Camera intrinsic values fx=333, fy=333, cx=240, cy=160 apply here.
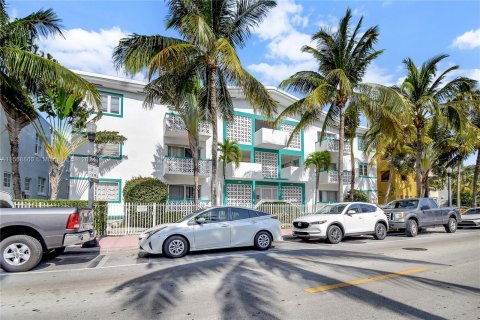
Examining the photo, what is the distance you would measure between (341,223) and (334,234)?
0.56 meters

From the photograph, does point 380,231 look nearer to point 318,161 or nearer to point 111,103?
point 318,161

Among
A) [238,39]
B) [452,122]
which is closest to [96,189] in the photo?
[238,39]

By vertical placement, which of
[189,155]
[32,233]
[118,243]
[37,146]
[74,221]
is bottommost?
[118,243]

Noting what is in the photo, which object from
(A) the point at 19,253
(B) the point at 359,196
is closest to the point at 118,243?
(A) the point at 19,253

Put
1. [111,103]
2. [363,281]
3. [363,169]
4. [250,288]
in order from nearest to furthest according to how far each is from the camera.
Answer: [250,288] < [363,281] < [111,103] < [363,169]

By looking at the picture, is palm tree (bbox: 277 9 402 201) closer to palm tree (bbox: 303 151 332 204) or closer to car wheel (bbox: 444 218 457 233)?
car wheel (bbox: 444 218 457 233)

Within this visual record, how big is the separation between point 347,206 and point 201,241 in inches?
257

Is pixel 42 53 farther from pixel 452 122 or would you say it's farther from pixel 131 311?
pixel 452 122

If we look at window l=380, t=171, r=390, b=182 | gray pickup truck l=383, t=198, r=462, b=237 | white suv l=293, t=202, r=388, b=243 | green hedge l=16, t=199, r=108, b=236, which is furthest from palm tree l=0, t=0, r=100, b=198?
window l=380, t=171, r=390, b=182

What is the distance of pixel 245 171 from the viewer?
937 inches

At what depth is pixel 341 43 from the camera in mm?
17578

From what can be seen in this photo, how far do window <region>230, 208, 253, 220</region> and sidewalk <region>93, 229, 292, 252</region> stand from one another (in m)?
3.98

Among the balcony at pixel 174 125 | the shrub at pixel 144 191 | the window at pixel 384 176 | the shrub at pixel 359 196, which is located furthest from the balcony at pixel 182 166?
the window at pixel 384 176

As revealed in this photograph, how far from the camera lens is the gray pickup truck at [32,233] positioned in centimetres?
769
